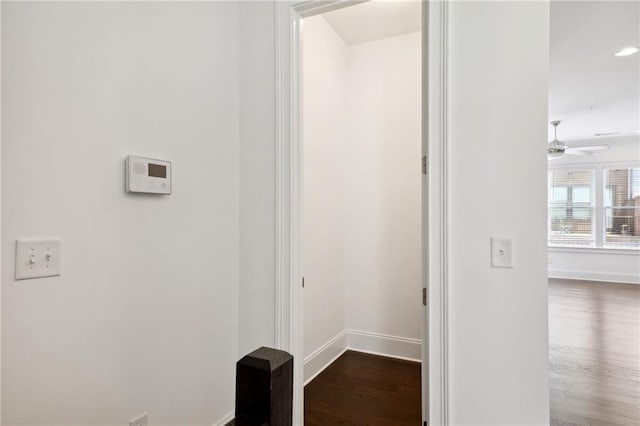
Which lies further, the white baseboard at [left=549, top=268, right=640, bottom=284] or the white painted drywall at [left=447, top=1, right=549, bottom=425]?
the white baseboard at [left=549, top=268, right=640, bottom=284]

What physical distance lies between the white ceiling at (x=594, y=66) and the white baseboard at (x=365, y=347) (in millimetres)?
2779

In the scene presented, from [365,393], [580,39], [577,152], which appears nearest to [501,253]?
[365,393]

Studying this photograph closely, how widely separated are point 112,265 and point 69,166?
15.6 inches

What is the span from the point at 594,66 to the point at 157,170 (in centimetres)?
407

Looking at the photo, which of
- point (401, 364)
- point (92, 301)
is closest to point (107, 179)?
point (92, 301)

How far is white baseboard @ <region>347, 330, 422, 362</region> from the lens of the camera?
3023 mm

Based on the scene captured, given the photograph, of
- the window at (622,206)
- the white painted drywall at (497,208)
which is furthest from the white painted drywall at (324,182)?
the window at (622,206)

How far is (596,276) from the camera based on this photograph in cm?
707

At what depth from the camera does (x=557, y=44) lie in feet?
9.60

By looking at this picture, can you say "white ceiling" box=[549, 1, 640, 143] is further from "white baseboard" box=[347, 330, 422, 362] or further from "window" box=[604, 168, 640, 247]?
"white baseboard" box=[347, 330, 422, 362]

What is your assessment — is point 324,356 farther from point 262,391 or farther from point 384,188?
point 262,391

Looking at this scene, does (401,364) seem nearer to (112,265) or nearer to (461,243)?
(461,243)

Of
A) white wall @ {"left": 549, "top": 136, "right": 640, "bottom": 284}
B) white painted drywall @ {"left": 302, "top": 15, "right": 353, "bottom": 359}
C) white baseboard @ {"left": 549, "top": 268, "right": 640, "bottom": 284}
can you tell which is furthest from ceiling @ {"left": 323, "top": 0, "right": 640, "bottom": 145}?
white baseboard @ {"left": 549, "top": 268, "right": 640, "bottom": 284}

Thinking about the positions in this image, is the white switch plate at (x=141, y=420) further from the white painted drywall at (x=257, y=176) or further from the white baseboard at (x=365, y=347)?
the white baseboard at (x=365, y=347)
